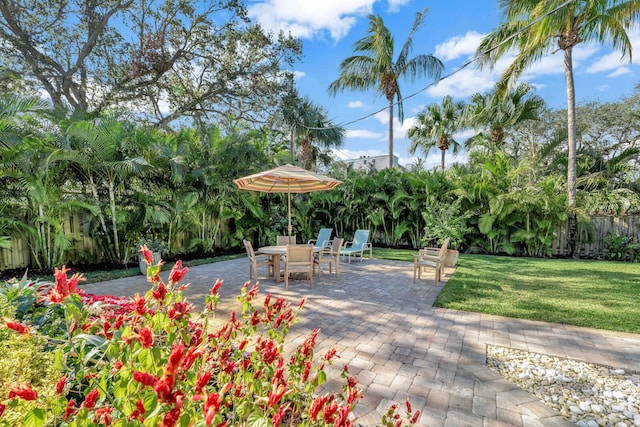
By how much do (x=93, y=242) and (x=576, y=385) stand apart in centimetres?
881

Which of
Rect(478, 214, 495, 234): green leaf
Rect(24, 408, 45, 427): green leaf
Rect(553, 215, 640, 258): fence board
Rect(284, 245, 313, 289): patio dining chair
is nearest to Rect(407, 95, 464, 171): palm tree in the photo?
Rect(478, 214, 495, 234): green leaf

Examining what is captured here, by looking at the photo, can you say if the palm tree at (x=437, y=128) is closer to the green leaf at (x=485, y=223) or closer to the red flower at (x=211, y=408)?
the green leaf at (x=485, y=223)

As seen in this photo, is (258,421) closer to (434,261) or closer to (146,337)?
(146,337)

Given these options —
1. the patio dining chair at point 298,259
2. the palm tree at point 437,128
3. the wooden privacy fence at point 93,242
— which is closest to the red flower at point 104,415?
the patio dining chair at point 298,259

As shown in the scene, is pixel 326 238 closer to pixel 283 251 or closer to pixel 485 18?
pixel 283 251

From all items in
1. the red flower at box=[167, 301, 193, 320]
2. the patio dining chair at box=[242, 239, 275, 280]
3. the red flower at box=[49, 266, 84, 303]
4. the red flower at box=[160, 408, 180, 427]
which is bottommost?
the patio dining chair at box=[242, 239, 275, 280]

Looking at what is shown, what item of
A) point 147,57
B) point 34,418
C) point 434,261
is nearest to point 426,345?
point 434,261

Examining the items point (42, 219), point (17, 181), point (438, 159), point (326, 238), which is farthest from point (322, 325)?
point (438, 159)

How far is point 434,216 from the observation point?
31.4 feet

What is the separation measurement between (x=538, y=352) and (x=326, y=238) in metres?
5.82

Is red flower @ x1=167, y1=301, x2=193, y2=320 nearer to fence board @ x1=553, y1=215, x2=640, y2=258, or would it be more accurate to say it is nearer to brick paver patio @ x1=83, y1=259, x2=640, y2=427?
brick paver patio @ x1=83, y1=259, x2=640, y2=427

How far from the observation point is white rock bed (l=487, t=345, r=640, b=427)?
85.1 inches

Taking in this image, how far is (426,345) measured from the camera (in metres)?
3.23

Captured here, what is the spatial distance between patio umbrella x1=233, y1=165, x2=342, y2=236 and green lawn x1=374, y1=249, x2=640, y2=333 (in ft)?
10.5
